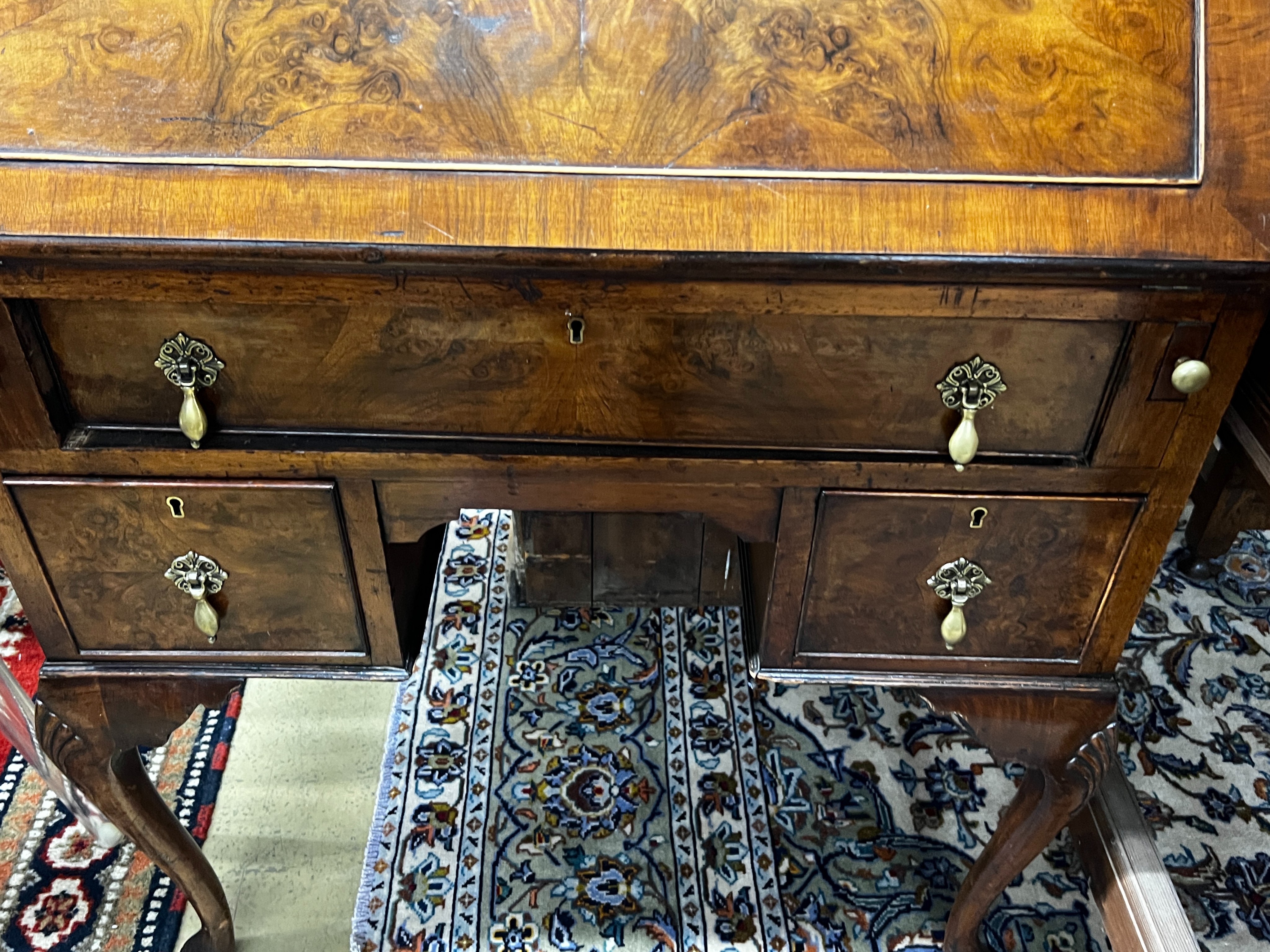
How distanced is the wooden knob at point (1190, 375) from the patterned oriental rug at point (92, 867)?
1127 millimetres

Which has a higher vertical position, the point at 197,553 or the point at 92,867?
the point at 197,553

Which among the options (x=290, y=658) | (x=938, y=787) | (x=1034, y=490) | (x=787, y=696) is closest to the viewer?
(x=1034, y=490)

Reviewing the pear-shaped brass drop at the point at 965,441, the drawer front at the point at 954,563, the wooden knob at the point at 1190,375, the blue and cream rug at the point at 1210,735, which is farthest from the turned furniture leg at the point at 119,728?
the blue and cream rug at the point at 1210,735

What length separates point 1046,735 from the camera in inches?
36.1

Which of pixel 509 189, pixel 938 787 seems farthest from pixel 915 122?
pixel 938 787

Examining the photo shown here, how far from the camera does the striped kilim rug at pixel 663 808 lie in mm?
1238

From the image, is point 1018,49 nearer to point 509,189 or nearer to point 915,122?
point 915,122

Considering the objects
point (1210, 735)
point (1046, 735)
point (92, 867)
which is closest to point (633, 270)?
point (1046, 735)

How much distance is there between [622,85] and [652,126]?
38 millimetres

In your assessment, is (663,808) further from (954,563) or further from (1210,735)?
(1210,735)

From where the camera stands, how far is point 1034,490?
0.77 metres

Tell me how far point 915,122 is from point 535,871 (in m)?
1.03

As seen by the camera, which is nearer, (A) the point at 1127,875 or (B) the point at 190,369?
(B) the point at 190,369

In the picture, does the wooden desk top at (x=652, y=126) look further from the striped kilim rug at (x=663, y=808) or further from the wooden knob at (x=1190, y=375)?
the striped kilim rug at (x=663, y=808)
